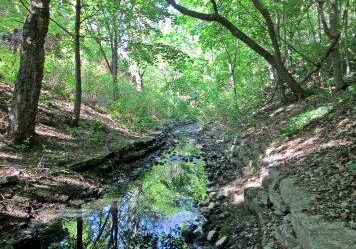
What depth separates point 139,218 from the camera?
643 cm

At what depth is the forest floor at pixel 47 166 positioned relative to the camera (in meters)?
5.95

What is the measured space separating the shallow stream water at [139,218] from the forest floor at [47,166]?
0.46 m

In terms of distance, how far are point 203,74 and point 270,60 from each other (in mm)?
17997

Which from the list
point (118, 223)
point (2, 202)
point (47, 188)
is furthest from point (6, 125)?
point (118, 223)

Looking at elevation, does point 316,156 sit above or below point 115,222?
above

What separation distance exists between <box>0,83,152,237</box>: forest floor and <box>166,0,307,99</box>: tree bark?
4.36m

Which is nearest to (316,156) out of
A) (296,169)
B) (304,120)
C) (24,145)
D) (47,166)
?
(296,169)

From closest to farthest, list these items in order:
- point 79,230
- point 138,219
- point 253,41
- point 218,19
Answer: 1. point 79,230
2. point 138,219
3. point 218,19
4. point 253,41

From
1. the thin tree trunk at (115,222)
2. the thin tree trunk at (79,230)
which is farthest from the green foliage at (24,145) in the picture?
the thin tree trunk at (115,222)

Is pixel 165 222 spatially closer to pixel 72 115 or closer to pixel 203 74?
pixel 72 115

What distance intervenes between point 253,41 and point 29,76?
6132 mm

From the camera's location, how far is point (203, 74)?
92.6ft

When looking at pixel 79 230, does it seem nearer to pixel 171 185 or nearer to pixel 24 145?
pixel 24 145

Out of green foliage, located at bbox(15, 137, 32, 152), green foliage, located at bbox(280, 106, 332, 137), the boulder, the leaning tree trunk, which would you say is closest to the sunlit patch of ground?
green foliage, located at bbox(280, 106, 332, 137)
